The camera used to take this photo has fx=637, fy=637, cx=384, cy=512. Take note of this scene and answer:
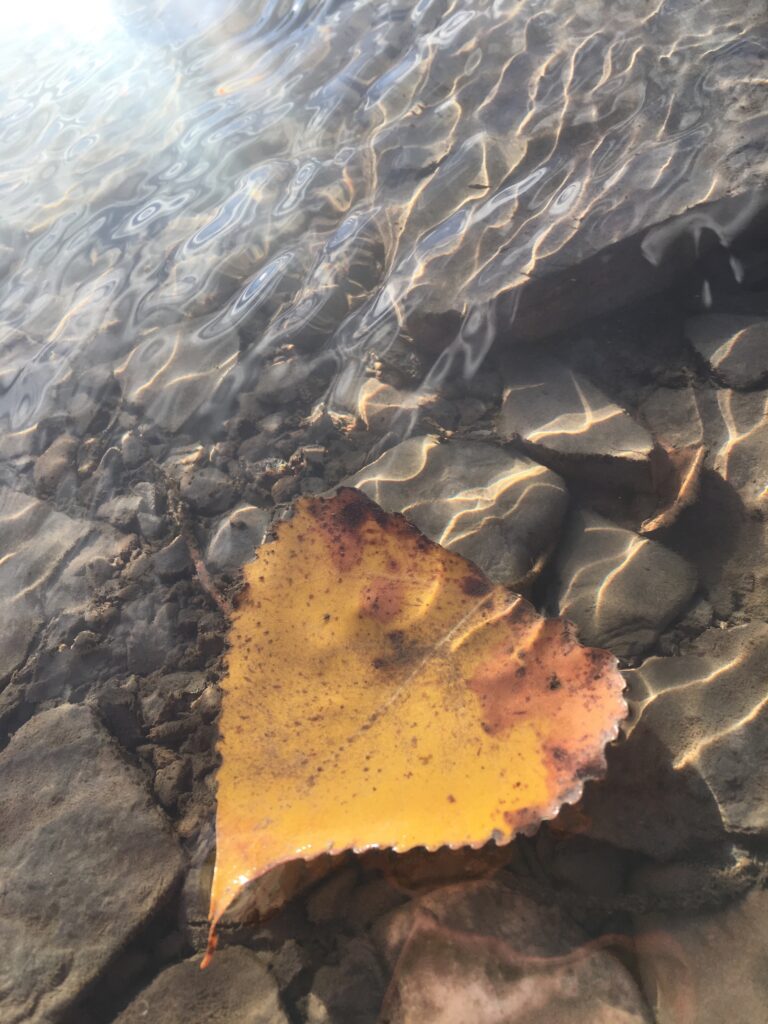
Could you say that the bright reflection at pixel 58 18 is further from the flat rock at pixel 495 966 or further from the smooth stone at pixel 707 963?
the smooth stone at pixel 707 963

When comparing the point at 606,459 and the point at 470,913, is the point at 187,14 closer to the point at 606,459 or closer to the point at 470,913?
the point at 606,459

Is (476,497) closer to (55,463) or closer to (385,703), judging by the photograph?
(385,703)

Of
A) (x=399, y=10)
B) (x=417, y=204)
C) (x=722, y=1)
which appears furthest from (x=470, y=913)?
(x=399, y=10)

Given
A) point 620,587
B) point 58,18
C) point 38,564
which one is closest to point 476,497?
point 620,587

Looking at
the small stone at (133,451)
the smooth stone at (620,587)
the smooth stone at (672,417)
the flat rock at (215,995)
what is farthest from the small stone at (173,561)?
the smooth stone at (672,417)

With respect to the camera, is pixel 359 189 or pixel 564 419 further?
pixel 359 189
